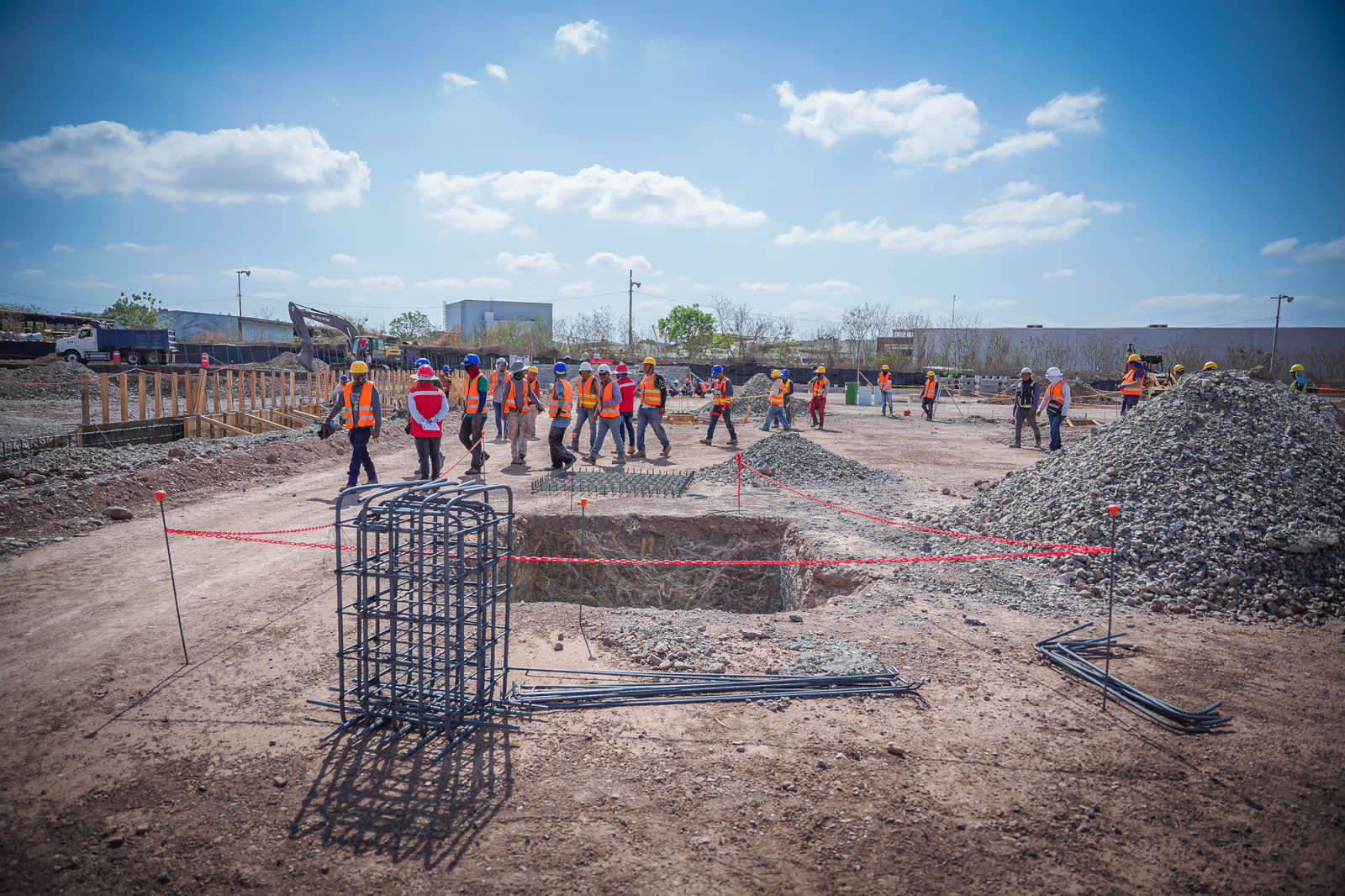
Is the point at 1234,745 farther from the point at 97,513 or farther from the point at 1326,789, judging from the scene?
the point at 97,513

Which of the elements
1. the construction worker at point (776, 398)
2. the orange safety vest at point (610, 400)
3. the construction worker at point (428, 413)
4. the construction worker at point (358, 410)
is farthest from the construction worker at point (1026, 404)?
the construction worker at point (358, 410)

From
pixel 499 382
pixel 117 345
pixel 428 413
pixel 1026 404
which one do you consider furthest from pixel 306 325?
pixel 1026 404

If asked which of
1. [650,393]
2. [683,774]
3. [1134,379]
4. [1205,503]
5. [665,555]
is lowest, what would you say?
[665,555]

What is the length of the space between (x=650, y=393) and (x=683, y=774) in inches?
419

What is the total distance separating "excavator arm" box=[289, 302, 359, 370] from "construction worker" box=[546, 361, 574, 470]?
18.7 meters

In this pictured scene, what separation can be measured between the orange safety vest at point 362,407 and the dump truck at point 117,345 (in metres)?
31.2

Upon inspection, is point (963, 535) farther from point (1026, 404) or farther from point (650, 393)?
point (1026, 404)

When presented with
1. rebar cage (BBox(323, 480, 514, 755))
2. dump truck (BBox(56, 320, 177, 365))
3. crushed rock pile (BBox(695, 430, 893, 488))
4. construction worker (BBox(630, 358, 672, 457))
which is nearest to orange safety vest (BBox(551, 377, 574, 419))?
construction worker (BBox(630, 358, 672, 457))

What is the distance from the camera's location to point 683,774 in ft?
11.9

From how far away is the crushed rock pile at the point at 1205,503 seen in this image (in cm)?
614

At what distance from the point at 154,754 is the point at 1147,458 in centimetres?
932

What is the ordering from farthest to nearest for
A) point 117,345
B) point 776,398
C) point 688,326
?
point 688,326
point 117,345
point 776,398

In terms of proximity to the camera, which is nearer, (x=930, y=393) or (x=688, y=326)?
(x=930, y=393)

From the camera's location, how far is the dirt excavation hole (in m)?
9.28
